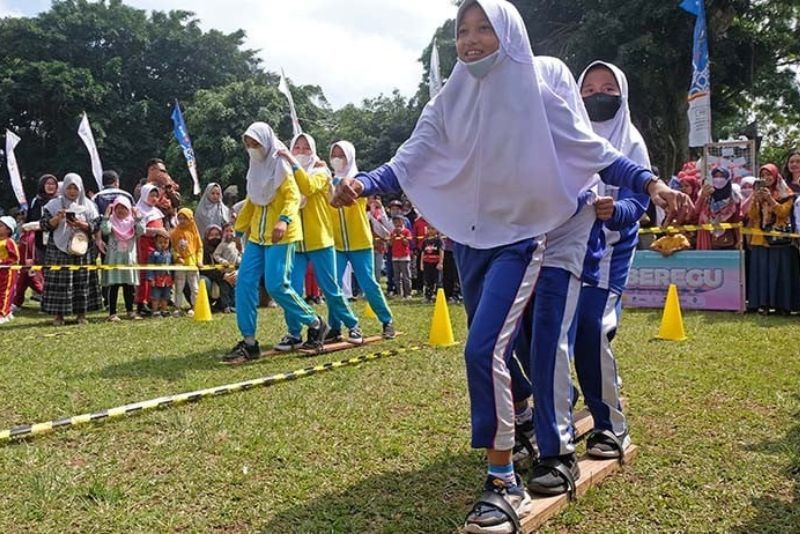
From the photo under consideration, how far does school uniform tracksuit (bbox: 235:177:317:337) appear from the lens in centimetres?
627

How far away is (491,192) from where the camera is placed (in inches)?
116

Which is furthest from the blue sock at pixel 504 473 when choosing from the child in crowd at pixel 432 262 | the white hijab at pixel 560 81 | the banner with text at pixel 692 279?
the child in crowd at pixel 432 262

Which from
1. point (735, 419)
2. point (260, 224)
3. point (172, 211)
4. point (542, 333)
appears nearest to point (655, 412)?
point (735, 419)

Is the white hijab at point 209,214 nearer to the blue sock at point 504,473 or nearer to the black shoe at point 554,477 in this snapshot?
the black shoe at point 554,477

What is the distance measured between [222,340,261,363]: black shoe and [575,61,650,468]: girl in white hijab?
3.61 m

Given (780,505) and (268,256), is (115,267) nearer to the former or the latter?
(268,256)

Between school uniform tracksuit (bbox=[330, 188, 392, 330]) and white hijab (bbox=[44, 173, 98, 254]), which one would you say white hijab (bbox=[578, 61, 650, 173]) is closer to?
school uniform tracksuit (bbox=[330, 188, 392, 330])

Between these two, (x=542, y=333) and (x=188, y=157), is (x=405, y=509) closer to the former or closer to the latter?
(x=542, y=333)

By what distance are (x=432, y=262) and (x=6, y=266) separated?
6815 mm

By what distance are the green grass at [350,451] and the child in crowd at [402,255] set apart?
749 centimetres

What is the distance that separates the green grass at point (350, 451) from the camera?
289cm

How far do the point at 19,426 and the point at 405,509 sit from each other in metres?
2.61

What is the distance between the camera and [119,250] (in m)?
10.2

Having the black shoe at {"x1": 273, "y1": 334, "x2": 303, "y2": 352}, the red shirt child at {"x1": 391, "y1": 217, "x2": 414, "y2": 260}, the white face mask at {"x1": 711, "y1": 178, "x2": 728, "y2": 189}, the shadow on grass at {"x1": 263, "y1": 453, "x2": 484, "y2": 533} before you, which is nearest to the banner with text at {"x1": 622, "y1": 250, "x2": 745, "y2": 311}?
the white face mask at {"x1": 711, "y1": 178, "x2": 728, "y2": 189}
